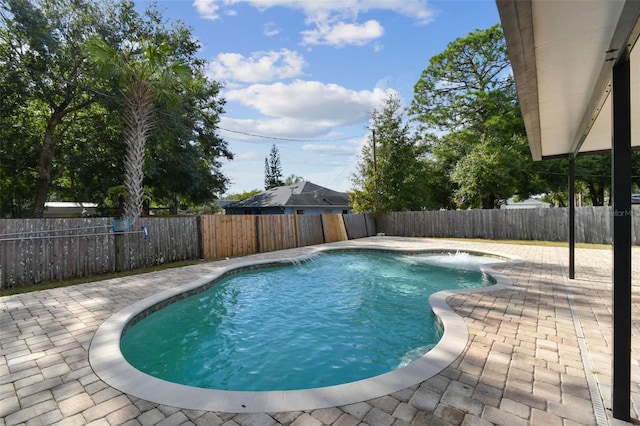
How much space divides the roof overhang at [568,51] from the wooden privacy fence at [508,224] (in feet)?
32.2

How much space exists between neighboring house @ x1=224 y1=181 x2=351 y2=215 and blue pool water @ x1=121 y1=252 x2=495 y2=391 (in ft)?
50.3

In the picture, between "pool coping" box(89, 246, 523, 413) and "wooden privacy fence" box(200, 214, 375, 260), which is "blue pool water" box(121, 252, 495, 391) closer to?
"pool coping" box(89, 246, 523, 413)

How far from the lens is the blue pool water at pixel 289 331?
3203mm

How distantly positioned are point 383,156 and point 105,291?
14946mm

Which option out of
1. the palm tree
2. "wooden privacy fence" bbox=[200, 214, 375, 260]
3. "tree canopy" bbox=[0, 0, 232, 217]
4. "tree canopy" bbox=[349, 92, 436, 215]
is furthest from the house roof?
the palm tree

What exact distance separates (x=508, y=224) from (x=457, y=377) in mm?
13138

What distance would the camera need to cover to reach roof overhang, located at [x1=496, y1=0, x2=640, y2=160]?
1490 millimetres

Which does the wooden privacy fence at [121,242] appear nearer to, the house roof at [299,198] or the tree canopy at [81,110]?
the tree canopy at [81,110]

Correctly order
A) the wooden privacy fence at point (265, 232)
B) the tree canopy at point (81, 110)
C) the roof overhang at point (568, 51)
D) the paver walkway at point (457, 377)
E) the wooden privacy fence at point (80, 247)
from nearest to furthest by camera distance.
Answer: the roof overhang at point (568, 51) → the paver walkway at point (457, 377) → the wooden privacy fence at point (80, 247) → the wooden privacy fence at point (265, 232) → the tree canopy at point (81, 110)

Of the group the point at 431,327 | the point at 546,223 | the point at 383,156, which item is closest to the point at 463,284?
the point at 431,327

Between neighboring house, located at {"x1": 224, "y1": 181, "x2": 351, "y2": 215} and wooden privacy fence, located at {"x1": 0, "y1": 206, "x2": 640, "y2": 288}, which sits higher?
neighboring house, located at {"x1": 224, "y1": 181, "x2": 351, "y2": 215}

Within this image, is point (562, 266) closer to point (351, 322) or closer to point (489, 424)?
point (351, 322)

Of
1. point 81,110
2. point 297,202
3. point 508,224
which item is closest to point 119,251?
point 81,110

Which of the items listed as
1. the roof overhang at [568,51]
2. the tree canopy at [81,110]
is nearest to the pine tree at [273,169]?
the tree canopy at [81,110]
